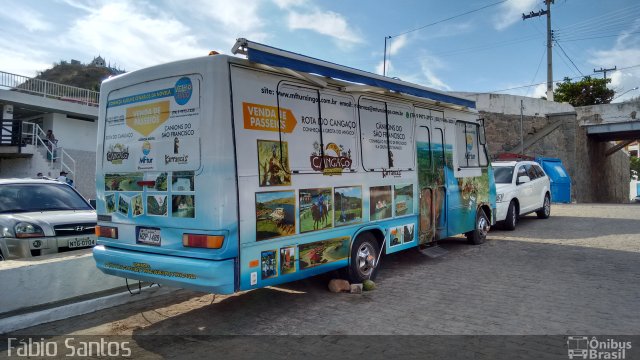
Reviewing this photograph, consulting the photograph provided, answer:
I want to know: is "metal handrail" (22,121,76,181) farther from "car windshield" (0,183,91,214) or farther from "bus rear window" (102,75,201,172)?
"bus rear window" (102,75,201,172)

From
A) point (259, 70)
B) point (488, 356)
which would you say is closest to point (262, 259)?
point (259, 70)

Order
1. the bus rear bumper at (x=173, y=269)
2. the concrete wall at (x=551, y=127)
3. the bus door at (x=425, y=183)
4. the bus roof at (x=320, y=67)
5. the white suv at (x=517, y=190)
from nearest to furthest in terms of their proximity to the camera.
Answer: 1. the bus rear bumper at (x=173, y=269)
2. the bus roof at (x=320, y=67)
3. the bus door at (x=425, y=183)
4. the white suv at (x=517, y=190)
5. the concrete wall at (x=551, y=127)

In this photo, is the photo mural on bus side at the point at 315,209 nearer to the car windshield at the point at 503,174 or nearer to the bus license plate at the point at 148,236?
the bus license plate at the point at 148,236

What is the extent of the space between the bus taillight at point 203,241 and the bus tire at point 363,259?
7.31 feet

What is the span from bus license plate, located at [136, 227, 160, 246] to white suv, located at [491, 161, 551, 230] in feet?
30.0

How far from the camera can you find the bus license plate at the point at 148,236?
4.80 m

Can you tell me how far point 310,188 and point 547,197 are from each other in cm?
1203

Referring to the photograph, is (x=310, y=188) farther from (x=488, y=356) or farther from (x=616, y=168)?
(x=616, y=168)

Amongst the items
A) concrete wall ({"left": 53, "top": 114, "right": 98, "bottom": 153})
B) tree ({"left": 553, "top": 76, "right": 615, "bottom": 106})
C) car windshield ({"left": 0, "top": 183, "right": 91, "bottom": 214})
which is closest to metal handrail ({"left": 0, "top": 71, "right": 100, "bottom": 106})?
concrete wall ({"left": 53, "top": 114, "right": 98, "bottom": 153})

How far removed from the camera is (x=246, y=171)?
4.55 metres

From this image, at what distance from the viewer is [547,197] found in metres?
14.6

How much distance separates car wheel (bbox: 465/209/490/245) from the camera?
942cm

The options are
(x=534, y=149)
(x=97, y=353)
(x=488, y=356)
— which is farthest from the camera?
(x=534, y=149)
